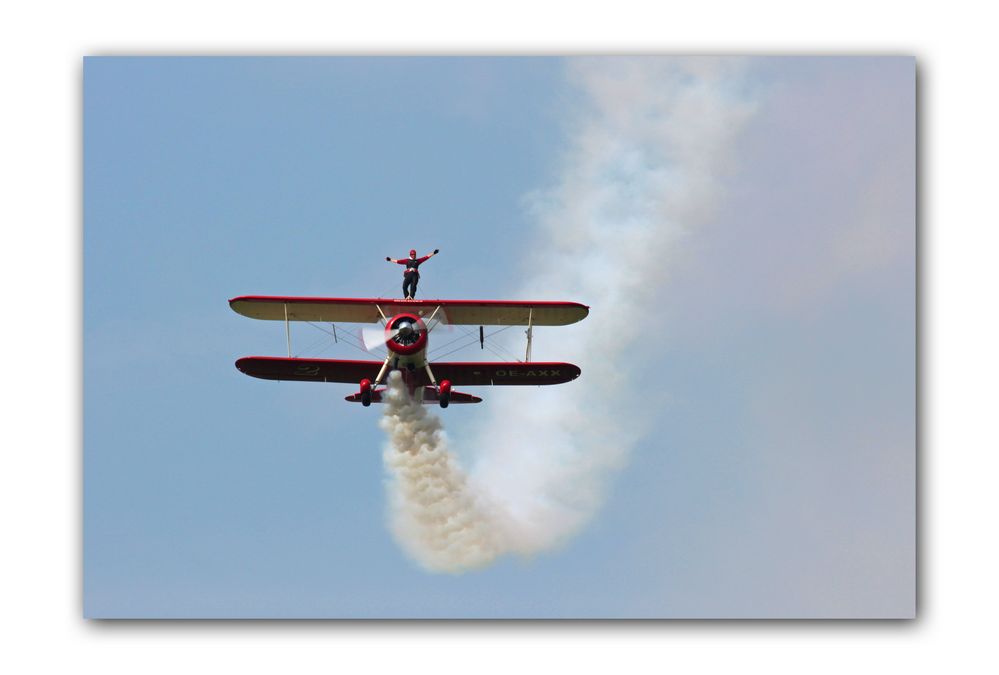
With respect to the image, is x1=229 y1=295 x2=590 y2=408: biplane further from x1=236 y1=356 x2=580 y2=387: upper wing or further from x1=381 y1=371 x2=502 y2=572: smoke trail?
x1=381 y1=371 x2=502 y2=572: smoke trail

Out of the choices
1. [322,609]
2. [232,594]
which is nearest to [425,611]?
[322,609]

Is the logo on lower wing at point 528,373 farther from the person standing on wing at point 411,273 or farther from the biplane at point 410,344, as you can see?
the person standing on wing at point 411,273

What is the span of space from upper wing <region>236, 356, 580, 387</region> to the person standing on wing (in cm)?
97

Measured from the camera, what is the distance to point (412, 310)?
20.4 meters

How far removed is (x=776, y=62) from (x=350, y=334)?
6.54 m

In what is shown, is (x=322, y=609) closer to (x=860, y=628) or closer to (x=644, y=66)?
(x=860, y=628)

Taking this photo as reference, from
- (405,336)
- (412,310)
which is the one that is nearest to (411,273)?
(412,310)

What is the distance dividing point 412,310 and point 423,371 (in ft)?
2.89

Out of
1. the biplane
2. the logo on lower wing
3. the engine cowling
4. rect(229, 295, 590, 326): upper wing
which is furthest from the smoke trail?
rect(229, 295, 590, 326): upper wing

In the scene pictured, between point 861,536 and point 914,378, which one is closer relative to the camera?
point 914,378

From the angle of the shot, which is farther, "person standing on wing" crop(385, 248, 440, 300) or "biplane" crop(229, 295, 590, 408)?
"person standing on wing" crop(385, 248, 440, 300)

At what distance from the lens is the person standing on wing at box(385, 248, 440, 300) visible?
20469 millimetres

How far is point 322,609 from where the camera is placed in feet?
55.3

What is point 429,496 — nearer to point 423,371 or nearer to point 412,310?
point 423,371
